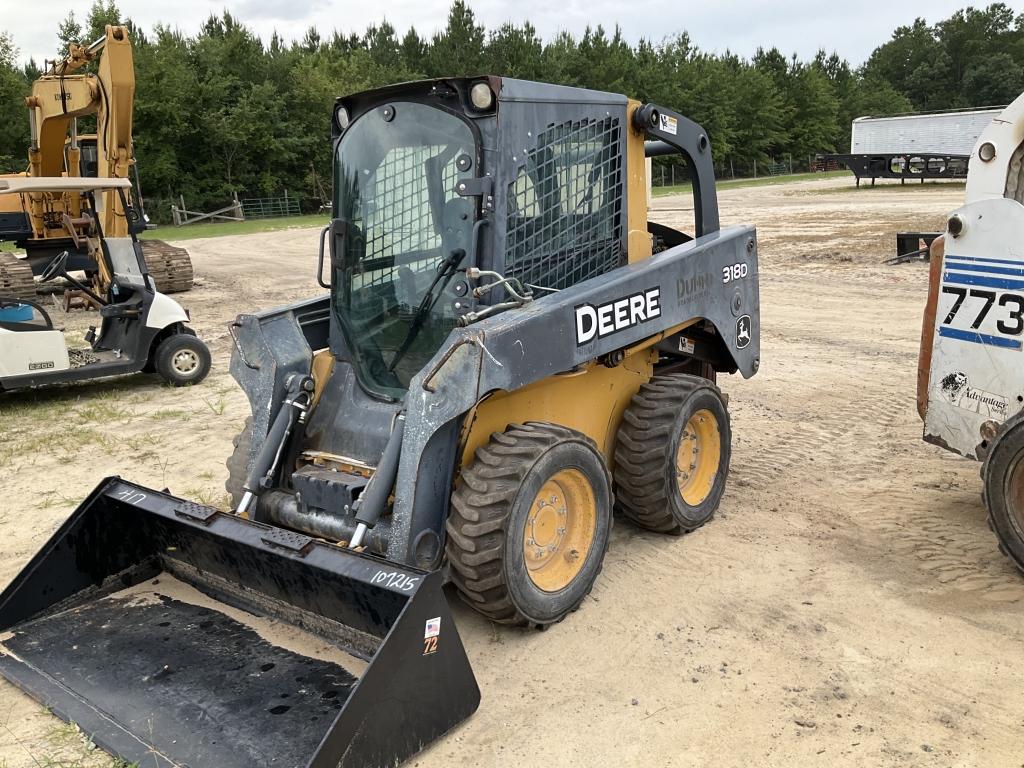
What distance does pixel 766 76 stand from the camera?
60.4 metres

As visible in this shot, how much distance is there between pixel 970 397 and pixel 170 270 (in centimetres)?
1390

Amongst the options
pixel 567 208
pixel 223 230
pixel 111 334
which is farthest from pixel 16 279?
pixel 223 230

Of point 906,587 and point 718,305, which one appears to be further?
point 718,305

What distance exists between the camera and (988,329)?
412 centimetres

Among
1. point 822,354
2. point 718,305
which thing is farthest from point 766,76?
point 718,305

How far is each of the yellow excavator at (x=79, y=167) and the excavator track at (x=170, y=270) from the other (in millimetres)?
16

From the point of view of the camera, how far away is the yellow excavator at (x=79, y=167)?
10328mm

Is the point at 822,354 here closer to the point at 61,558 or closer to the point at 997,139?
the point at 997,139

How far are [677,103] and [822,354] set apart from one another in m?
50.1

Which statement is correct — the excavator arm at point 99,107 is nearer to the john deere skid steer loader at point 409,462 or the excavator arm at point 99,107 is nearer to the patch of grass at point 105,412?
the patch of grass at point 105,412

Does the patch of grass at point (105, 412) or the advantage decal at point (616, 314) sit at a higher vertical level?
the advantage decal at point (616, 314)

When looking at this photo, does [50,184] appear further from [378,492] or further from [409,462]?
[409,462]

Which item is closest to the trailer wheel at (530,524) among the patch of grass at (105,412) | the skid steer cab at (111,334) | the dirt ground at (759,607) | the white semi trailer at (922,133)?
the dirt ground at (759,607)

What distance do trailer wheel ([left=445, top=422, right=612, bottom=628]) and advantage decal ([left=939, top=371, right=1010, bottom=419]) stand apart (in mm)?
1744
